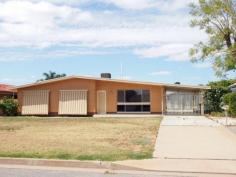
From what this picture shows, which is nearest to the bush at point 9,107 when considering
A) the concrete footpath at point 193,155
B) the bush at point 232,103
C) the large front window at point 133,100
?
the large front window at point 133,100

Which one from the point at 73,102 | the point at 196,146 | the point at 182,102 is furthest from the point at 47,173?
the point at 182,102

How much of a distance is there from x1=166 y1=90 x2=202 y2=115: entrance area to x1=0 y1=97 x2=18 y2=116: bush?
12.6 m

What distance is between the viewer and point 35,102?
36.8 meters

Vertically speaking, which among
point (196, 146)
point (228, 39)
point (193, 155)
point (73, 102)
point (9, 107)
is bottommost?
point (193, 155)

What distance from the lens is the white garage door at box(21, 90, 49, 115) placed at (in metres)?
36.5

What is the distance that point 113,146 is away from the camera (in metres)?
13.6

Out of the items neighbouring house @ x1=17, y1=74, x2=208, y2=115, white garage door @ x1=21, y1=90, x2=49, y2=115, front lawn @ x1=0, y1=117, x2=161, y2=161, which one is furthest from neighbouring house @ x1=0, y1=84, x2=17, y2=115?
front lawn @ x1=0, y1=117, x2=161, y2=161

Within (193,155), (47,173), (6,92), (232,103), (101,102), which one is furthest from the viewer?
(6,92)

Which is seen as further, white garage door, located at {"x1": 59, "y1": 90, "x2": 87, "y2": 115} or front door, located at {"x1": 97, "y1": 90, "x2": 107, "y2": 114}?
front door, located at {"x1": 97, "y1": 90, "x2": 107, "y2": 114}

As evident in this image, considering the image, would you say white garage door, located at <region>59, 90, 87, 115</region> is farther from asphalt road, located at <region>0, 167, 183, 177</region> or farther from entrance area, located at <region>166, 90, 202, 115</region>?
asphalt road, located at <region>0, 167, 183, 177</region>

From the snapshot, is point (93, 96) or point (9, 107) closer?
point (93, 96)

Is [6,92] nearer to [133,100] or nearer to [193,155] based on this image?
[133,100]

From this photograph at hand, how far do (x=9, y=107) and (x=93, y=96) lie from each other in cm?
693

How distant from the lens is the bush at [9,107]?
36.6m
